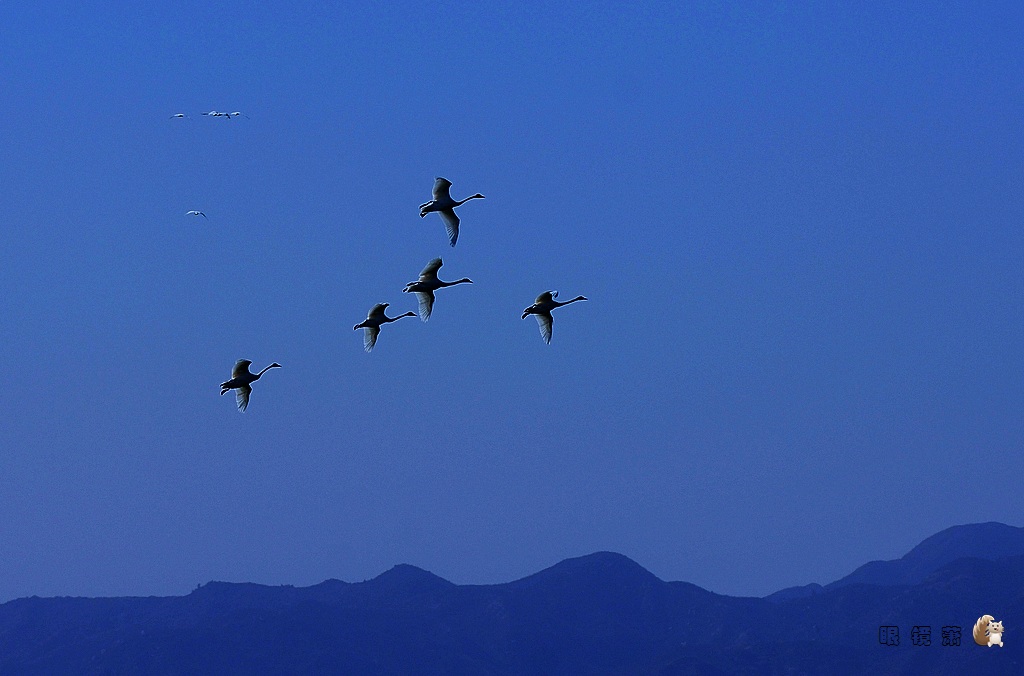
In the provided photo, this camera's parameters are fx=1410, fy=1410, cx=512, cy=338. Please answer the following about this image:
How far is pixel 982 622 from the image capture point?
75688 millimetres

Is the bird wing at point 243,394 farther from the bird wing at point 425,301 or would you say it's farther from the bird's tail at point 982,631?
the bird's tail at point 982,631

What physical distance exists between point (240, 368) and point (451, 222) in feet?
47.7

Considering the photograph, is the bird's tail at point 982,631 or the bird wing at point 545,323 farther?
the bird wing at point 545,323

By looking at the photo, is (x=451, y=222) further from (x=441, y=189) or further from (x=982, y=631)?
(x=982, y=631)

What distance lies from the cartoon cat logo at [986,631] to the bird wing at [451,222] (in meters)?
34.5

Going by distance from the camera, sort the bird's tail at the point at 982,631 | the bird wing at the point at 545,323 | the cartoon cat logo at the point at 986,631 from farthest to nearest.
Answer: the bird wing at the point at 545,323
the cartoon cat logo at the point at 986,631
the bird's tail at the point at 982,631

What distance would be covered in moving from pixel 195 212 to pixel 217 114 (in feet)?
21.7

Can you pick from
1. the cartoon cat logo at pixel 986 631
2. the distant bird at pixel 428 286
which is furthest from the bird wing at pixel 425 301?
the cartoon cat logo at pixel 986 631

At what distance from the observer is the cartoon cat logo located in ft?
246

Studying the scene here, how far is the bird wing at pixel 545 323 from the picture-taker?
8212cm

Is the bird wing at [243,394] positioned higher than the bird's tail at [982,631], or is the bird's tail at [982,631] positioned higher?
the bird wing at [243,394]

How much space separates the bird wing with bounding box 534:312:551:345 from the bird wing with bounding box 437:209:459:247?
8.74 meters

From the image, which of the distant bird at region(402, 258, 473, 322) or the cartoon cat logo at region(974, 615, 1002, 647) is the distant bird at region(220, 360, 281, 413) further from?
the cartoon cat logo at region(974, 615, 1002, 647)

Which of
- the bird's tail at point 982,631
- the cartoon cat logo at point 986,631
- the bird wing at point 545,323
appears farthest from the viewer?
the bird wing at point 545,323
